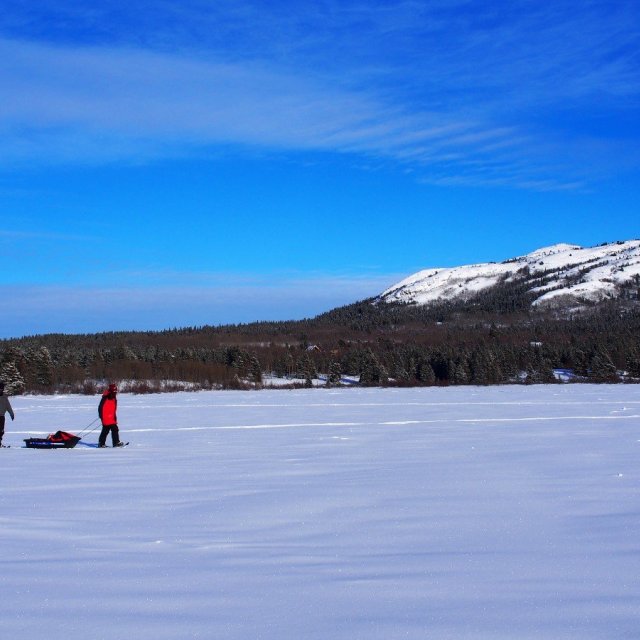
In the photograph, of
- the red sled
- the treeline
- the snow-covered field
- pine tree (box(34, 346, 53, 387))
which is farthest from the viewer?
the treeline

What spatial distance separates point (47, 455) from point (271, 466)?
17.4 feet

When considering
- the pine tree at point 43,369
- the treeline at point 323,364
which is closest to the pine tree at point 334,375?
the treeline at point 323,364

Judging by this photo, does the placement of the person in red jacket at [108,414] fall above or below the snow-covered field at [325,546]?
above

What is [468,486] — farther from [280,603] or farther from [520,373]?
[520,373]

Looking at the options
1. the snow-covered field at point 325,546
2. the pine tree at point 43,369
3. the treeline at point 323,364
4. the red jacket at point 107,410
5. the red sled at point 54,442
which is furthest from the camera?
the treeline at point 323,364

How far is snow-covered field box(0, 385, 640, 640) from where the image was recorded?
13.8 ft

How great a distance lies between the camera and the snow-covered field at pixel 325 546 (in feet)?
13.8

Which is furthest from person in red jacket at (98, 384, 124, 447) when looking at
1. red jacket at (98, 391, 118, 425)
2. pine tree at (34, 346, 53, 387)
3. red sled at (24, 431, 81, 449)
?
pine tree at (34, 346, 53, 387)

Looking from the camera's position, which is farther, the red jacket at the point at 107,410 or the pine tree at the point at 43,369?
the pine tree at the point at 43,369

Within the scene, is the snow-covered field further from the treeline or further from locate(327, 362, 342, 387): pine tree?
locate(327, 362, 342, 387): pine tree

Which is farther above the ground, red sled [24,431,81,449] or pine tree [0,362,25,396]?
pine tree [0,362,25,396]

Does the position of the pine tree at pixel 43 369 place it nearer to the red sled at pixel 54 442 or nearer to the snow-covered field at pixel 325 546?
the red sled at pixel 54 442

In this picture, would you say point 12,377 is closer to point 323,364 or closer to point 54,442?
point 323,364

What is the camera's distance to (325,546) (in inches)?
244
